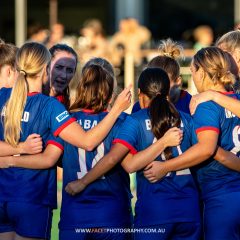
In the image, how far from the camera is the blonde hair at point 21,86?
489 centimetres

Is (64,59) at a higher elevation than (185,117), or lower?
higher

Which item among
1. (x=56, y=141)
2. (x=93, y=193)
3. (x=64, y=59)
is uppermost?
(x=64, y=59)

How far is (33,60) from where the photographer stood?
4914mm

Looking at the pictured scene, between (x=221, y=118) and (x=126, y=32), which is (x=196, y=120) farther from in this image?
(x=126, y=32)

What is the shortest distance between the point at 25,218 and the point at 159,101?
114 cm

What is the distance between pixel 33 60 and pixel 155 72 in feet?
2.58

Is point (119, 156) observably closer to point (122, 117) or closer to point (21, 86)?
point (122, 117)

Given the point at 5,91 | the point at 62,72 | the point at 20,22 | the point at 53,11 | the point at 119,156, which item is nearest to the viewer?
the point at 119,156

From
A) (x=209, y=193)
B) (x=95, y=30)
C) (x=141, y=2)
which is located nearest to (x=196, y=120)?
(x=209, y=193)

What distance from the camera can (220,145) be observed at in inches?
197

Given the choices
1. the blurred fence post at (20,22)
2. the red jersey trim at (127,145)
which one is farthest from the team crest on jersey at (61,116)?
the blurred fence post at (20,22)

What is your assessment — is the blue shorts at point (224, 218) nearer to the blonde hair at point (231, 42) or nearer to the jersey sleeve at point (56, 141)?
the jersey sleeve at point (56, 141)

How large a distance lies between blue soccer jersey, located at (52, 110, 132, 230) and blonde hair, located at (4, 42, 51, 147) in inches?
12.4

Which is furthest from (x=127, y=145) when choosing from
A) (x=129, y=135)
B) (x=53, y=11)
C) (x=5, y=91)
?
(x=53, y=11)
